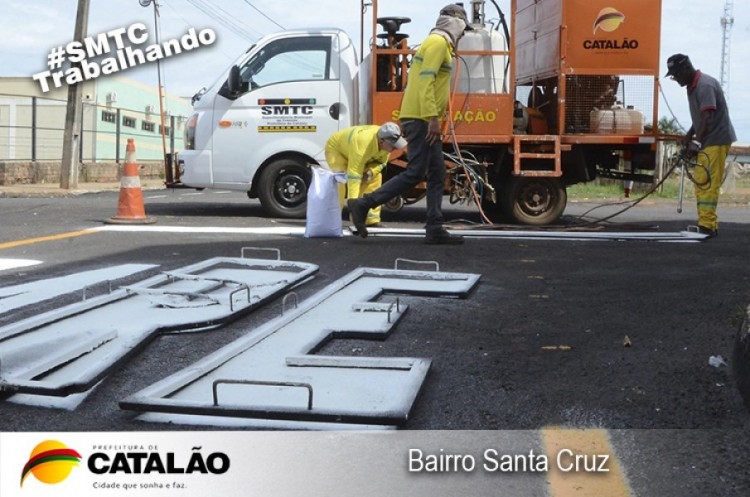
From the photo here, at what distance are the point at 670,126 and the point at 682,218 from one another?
670 cm

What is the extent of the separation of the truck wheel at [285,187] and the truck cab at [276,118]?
0.04 feet

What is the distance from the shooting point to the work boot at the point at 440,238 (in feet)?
27.7

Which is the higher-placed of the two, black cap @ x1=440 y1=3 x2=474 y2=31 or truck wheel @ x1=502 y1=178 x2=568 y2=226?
black cap @ x1=440 y1=3 x2=474 y2=31

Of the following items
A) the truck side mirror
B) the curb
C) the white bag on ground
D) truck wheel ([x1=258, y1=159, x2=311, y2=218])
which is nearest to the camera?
the curb

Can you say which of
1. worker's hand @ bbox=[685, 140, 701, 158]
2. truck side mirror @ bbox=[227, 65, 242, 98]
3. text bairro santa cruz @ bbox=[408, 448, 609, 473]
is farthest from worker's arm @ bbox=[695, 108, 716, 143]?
text bairro santa cruz @ bbox=[408, 448, 609, 473]

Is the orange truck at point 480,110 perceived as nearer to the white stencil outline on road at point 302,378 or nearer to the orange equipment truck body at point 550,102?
the orange equipment truck body at point 550,102

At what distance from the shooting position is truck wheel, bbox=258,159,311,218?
11523 millimetres

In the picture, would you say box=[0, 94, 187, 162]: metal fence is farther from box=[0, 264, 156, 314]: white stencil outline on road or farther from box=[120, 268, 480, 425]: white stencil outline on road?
box=[120, 268, 480, 425]: white stencil outline on road

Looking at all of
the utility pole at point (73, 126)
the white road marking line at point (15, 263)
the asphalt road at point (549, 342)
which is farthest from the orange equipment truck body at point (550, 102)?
the utility pole at point (73, 126)

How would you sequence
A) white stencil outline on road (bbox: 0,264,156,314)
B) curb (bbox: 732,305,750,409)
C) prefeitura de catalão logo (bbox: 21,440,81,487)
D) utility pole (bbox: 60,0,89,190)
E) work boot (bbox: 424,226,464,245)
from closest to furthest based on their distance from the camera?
prefeitura de catalão logo (bbox: 21,440,81,487), curb (bbox: 732,305,750,409), white stencil outline on road (bbox: 0,264,156,314), work boot (bbox: 424,226,464,245), utility pole (bbox: 60,0,89,190)

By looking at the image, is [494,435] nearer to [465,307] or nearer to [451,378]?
[451,378]

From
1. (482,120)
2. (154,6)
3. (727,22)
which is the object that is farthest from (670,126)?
(727,22)

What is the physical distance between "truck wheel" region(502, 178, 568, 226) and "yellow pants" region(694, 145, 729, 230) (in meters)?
1.93

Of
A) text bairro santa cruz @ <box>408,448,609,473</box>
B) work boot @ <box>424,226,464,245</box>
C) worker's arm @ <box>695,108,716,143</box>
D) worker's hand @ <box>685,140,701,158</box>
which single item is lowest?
text bairro santa cruz @ <box>408,448,609,473</box>
